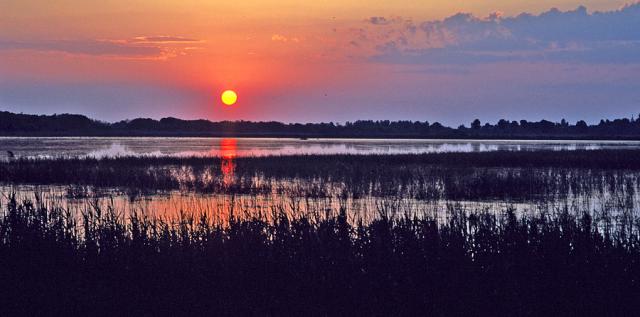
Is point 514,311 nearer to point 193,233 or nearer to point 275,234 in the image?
point 275,234

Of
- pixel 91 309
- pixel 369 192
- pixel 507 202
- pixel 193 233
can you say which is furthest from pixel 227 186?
pixel 91 309

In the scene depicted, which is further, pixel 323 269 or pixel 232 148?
pixel 232 148

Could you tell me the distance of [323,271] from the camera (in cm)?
1041

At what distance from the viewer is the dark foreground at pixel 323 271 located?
929 centimetres

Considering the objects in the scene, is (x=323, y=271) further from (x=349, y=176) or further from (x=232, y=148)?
(x=232, y=148)

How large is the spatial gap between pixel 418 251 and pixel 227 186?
59.5 feet

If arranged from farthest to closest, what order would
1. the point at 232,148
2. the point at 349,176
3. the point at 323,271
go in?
the point at 232,148, the point at 349,176, the point at 323,271

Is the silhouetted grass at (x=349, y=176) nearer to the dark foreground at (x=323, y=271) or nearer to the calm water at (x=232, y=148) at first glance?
the dark foreground at (x=323, y=271)

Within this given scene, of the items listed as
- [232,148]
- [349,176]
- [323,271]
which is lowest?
[323,271]

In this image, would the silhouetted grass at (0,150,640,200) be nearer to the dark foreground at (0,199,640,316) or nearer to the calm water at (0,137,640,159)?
the dark foreground at (0,199,640,316)

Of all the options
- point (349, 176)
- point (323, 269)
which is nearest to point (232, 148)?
point (349, 176)

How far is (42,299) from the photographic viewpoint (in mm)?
9305

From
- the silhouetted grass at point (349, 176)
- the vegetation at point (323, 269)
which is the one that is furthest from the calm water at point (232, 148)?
the vegetation at point (323, 269)

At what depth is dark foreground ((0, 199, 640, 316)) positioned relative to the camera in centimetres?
929
